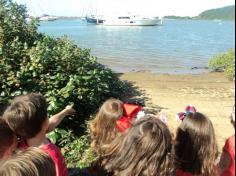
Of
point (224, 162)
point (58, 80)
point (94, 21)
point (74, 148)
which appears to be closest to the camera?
point (224, 162)

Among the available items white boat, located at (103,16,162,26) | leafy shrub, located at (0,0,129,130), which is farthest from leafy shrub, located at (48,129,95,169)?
white boat, located at (103,16,162,26)

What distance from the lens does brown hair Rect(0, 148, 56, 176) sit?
230 centimetres

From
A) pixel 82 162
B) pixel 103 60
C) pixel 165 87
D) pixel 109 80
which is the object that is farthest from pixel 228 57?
pixel 82 162

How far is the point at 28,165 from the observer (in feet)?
7.67

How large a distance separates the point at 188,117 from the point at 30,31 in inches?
209

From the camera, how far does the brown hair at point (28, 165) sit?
90.6 inches

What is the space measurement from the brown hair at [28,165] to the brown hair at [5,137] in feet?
2.96

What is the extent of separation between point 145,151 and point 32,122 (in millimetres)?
985

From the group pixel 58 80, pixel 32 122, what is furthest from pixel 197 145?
pixel 58 80

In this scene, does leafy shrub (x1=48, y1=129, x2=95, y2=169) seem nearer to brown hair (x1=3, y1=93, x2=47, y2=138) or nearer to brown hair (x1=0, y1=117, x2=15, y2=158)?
brown hair (x1=3, y1=93, x2=47, y2=138)

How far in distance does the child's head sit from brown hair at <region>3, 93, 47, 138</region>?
0.19m

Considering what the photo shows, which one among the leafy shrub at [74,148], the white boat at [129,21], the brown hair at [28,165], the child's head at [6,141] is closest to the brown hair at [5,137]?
the child's head at [6,141]

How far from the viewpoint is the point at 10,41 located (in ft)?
25.6

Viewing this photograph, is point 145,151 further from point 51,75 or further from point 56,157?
point 51,75
